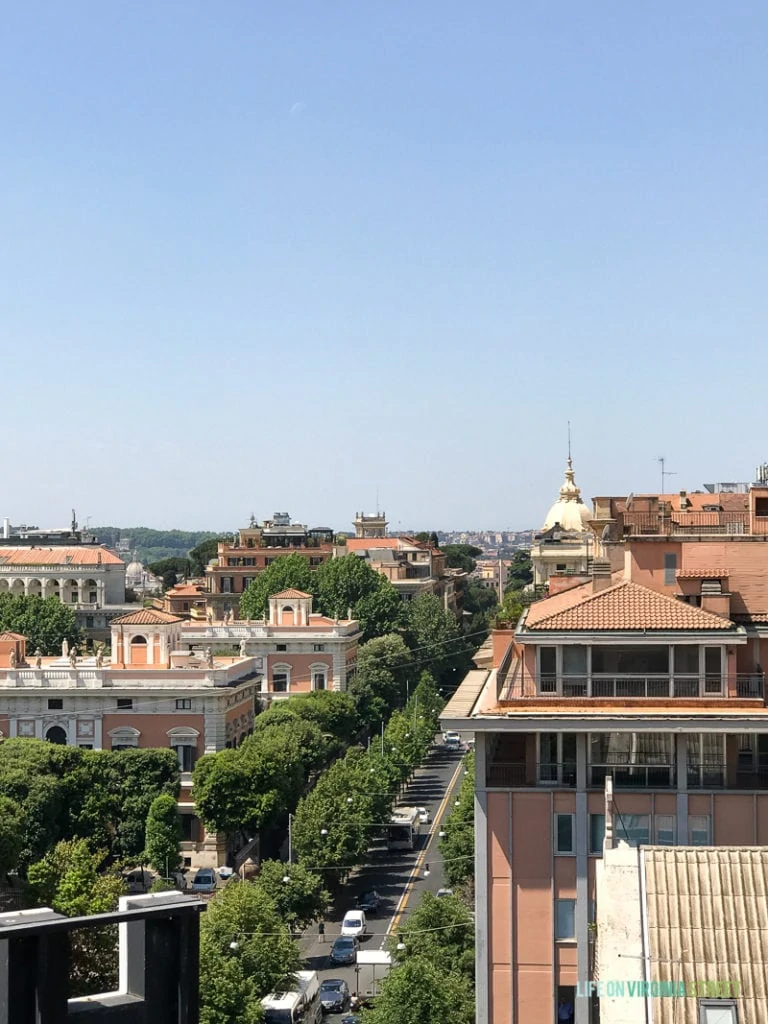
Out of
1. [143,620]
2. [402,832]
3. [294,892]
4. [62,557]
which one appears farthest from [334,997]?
[62,557]

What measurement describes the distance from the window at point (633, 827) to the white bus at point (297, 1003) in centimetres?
1792

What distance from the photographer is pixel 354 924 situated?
55.0 meters

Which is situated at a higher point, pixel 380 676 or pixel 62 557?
pixel 62 557

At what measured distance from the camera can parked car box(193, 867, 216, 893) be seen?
202 feet

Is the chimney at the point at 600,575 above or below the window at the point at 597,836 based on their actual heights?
above

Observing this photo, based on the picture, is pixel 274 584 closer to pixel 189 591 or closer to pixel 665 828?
pixel 189 591

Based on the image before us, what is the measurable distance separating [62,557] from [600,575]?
131240 mm

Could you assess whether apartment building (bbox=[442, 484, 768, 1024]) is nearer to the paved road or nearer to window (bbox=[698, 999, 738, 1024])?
window (bbox=[698, 999, 738, 1024])

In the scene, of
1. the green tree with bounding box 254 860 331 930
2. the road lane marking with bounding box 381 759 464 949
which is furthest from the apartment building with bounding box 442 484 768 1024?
the green tree with bounding box 254 860 331 930

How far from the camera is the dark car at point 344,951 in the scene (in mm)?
51688

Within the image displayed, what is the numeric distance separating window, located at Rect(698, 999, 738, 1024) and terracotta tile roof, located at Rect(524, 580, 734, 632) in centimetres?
1339

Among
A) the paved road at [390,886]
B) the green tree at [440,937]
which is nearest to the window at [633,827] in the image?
the green tree at [440,937]

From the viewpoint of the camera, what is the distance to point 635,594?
97.8 ft

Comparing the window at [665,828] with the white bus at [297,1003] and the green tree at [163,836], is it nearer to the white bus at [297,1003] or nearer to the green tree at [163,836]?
the white bus at [297,1003]
